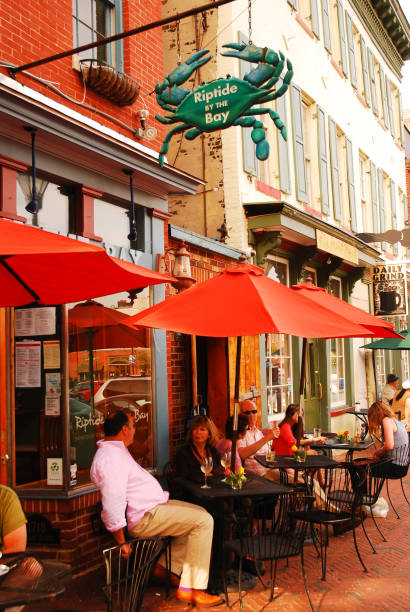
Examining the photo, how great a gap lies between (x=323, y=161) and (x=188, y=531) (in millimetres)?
10213

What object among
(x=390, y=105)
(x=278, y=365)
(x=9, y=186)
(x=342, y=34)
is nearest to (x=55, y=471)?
(x=9, y=186)

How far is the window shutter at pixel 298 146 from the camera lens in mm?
11750

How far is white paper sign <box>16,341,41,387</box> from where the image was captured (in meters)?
5.57

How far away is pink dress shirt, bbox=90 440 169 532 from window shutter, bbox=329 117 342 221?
10.2 meters

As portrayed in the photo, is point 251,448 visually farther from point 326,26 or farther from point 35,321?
point 326,26

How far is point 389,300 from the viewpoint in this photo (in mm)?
15727

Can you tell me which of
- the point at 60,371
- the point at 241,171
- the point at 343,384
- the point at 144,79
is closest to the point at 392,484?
the point at 343,384

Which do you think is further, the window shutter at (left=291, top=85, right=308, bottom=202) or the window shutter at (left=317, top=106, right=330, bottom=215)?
the window shutter at (left=317, top=106, right=330, bottom=215)

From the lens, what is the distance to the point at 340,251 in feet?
39.4

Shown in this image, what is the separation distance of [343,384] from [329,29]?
8297mm

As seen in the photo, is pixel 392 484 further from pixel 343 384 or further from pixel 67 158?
pixel 67 158

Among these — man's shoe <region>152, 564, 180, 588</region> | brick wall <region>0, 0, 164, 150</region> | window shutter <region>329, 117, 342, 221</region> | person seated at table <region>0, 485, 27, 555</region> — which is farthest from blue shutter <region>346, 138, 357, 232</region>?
person seated at table <region>0, 485, 27, 555</region>

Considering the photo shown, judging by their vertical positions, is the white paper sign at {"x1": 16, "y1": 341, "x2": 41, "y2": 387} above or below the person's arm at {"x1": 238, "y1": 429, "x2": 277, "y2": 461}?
above

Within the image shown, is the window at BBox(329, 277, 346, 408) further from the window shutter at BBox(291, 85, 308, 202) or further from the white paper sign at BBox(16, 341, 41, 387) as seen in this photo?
the white paper sign at BBox(16, 341, 41, 387)
